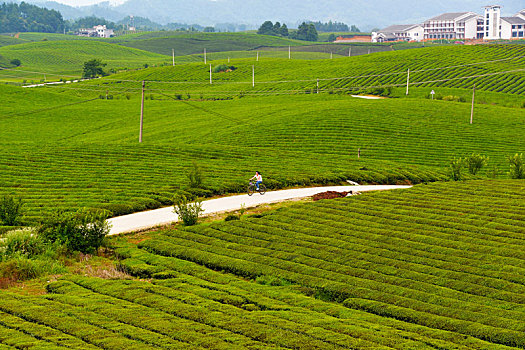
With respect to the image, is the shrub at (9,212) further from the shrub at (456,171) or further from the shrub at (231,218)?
the shrub at (456,171)

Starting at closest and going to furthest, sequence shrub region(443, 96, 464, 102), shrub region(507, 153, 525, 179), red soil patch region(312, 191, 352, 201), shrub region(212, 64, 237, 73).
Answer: red soil patch region(312, 191, 352, 201), shrub region(507, 153, 525, 179), shrub region(443, 96, 464, 102), shrub region(212, 64, 237, 73)

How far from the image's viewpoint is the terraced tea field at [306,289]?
23172 millimetres

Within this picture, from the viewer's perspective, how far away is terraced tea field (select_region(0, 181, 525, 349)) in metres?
23.2

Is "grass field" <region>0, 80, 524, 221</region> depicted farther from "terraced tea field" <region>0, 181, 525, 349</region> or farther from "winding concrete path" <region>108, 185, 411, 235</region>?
"terraced tea field" <region>0, 181, 525, 349</region>

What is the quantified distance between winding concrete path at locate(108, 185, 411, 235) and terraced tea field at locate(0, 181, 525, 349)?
8.80 ft

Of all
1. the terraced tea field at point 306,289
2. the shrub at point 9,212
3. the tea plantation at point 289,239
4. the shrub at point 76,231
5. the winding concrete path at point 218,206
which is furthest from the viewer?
the winding concrete path at point 218,206

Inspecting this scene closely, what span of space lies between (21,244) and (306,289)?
16.0 meters

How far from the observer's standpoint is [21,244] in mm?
34719

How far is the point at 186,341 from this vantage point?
2264 centimetres

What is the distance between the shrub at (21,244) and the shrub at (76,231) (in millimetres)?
999

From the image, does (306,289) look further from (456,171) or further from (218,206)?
(456,171)

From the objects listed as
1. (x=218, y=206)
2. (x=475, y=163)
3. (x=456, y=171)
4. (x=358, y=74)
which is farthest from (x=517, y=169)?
(x=358, y=74)

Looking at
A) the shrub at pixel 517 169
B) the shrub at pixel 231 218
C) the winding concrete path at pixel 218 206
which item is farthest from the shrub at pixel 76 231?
the shrub at pixel 517 169

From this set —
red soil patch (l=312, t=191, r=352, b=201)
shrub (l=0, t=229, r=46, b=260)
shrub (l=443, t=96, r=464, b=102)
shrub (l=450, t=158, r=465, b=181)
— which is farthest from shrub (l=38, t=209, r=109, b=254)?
shrub (l=443, t=96, r=464, b=102)
